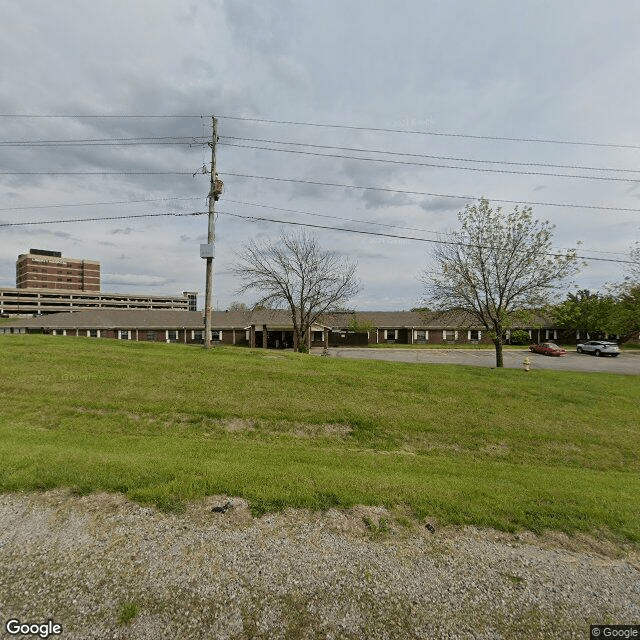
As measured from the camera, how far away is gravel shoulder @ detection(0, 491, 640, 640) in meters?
2.85

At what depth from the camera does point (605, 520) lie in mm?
4504

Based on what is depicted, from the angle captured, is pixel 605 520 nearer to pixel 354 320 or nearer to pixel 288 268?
pixel 288 268

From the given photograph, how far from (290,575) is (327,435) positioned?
16.3 ft

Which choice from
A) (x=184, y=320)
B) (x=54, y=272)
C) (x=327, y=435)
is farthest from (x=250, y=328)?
(x=54, y=272)

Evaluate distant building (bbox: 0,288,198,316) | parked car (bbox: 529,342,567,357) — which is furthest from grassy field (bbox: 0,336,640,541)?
distant building (bbox: 0,288,198,316)

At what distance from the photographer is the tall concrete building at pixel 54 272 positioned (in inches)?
4673

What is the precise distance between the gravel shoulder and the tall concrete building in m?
153

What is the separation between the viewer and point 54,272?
4843 inches

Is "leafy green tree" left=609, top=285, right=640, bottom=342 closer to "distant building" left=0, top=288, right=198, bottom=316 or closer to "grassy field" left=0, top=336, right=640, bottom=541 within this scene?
"grassy field" left=0, top=336, right=640, bottom=541

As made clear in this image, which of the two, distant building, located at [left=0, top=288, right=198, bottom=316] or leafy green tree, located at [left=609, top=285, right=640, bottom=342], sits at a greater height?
distant building, located at [left=0, top=288, right=198, bottom=316]

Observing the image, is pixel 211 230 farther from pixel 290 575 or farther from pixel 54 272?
pixel 54 272

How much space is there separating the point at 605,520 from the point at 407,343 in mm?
43673

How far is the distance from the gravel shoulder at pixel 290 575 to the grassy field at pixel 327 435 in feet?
1.13

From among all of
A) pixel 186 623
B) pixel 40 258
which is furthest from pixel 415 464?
pixel 40 258
